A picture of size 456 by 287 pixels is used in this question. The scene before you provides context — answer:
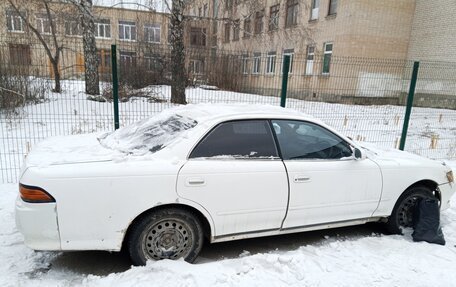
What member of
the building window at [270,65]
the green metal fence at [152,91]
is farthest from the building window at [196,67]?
the building window at [270,65]

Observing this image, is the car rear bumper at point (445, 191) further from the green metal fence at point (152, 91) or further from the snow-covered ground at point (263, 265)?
the green metal fence at point (152, 91)

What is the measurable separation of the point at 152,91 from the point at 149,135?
10.9 feet

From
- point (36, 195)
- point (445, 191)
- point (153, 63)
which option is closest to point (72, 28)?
point (153, 63)

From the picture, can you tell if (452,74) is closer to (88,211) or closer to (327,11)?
(327,11)

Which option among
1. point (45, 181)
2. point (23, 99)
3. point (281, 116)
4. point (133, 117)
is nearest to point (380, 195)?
point (281, 116)

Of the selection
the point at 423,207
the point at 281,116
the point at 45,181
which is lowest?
the point at 423,207

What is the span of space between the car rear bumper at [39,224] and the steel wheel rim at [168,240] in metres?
0.78

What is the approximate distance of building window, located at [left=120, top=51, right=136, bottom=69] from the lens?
611 centimetres

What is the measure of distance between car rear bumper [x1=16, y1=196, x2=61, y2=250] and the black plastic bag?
12.9ft

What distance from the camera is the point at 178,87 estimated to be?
22.6 feet

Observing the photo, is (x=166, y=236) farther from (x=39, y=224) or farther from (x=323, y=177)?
(x=323, y=177)

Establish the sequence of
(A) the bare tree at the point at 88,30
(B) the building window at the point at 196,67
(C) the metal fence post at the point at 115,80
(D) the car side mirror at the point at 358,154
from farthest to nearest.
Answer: (A) the bare tree at the point at 88,30 → (B) the building window at the point at 196,67 → (C) the metal fence post at the point at 115,80 → (D) the car side mirror at the point at 358,154

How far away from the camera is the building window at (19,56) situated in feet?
19.3

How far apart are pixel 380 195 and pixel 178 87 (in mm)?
4564
